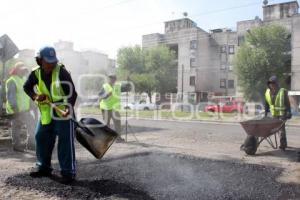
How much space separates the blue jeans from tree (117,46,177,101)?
49.9 m

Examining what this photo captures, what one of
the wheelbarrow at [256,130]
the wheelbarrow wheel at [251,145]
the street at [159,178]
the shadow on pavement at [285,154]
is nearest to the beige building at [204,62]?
the shadow on pavement at [285,154]

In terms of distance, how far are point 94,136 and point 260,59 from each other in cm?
4159

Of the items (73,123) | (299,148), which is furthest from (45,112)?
(299,148)

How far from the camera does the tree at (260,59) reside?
44.7 metres

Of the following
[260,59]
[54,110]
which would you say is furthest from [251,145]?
[260,59]

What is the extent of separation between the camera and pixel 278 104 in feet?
31.1

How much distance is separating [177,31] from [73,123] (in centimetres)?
5764

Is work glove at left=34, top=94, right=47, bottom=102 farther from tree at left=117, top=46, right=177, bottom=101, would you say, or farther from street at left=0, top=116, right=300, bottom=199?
tree at left=117, top=46, right=177, bottom=101

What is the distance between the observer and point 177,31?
61.8 m

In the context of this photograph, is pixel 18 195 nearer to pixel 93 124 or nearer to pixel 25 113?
pixel 93 124

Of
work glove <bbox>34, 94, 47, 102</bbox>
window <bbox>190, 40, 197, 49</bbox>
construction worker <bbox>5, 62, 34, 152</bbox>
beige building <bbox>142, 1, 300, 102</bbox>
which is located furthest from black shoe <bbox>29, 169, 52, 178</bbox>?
window <bbox>190, 40, 197, 49</bbox>

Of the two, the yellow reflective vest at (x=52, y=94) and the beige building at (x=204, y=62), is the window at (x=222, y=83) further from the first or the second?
the yellow reflective vest at (x=52, y=94)

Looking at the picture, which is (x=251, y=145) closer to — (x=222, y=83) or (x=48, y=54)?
(x=48, y=54)

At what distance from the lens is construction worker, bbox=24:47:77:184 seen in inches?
209
